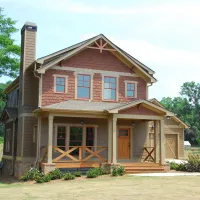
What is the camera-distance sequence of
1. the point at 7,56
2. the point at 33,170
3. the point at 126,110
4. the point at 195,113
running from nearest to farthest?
the point at 33,170, the point at 126,110, the point at 7,56, the point at 195,113

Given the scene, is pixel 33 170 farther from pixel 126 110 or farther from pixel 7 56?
pixel 7 56

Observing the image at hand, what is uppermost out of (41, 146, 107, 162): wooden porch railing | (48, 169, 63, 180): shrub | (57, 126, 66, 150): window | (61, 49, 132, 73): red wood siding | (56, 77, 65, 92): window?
(61, 49, 132, 73): red wood siding

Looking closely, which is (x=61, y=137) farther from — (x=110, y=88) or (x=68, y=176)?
(x=110, y=88)

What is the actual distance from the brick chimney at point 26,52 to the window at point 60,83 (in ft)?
7.61

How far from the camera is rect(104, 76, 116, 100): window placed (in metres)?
23.9

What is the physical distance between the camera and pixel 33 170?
20156 mm

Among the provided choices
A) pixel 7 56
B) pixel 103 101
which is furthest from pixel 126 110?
pixel 7 56

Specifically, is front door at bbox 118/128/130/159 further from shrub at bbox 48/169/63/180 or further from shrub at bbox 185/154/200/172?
shrub at bbox 48/169/63/180

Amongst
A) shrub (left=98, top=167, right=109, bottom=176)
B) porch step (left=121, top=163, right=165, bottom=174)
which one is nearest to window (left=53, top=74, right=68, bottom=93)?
shrub (left=98, top=167, right=109, bottom=176)

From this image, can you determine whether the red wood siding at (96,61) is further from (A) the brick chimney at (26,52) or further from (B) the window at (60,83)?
(A) the brick chimney at (26,52)

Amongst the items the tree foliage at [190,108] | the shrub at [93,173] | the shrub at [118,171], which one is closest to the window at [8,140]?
the shrub at [93,173]

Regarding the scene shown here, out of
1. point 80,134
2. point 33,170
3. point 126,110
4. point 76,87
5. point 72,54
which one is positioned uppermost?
point 72,54

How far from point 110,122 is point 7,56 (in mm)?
13695

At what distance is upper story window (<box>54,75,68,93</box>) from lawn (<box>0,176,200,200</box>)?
674cm
